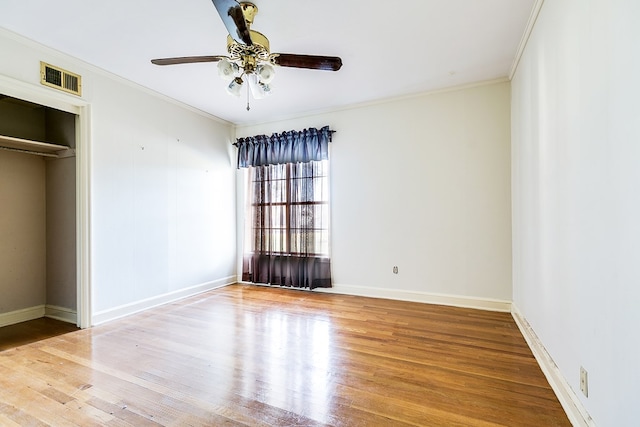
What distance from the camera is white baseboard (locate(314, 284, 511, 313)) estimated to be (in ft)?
11.8

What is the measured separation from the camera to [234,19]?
6.04ft

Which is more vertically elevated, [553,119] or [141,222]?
[553,119]

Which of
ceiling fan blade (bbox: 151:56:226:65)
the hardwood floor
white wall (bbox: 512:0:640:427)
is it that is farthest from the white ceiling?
the hardwood floor

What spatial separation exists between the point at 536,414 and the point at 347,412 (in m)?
1.09

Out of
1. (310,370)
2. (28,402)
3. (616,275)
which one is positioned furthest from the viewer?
(310,370)

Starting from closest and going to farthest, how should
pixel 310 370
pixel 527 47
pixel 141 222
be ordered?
1. pixel 310 370
2. pixel 527 47
3. pixel 141 222

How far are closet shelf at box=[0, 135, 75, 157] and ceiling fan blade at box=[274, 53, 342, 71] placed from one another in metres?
2.84

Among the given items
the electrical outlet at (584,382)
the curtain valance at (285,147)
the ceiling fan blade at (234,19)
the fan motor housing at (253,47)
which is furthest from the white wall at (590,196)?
the curtain valance at (285,147)

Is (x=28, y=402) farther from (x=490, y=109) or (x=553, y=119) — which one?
(x=490, y=109)

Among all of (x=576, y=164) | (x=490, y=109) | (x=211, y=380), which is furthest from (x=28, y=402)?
(x=490, y=109)

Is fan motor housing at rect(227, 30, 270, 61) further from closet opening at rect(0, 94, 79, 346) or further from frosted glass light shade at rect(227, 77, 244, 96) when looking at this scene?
closet opening at rect(0, 94, 79, 346)

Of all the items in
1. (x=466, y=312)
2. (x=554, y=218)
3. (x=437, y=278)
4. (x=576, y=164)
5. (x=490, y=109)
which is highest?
(x=490, y=109)

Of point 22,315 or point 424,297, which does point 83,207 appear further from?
point 424,297

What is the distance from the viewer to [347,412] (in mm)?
1760
